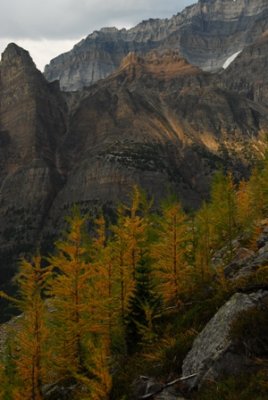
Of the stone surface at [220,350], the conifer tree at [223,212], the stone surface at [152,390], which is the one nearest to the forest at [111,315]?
the stone surface at [152,390]

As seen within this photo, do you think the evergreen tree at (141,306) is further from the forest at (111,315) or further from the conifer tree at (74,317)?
the conifer tree at (74,317)

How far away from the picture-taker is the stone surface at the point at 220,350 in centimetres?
1597

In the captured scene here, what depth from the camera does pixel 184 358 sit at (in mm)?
18750

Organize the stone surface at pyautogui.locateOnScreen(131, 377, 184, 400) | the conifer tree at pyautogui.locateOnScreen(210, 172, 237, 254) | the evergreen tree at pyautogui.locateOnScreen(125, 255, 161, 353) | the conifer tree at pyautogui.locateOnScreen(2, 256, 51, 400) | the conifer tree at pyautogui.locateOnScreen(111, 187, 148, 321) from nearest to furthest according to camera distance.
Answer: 1. the stone surface at pyautogui.locateOnScreen(131, 377, 184, 400)
2. the conifer tree at pyautogui.locateOnScreen(2, 256, 51, 400)
3. the conifer tree at pyautogui.locateOnScreen(111, 187, 148, 321)
4. the evergreen tree at pyautogui.locateOnScreen(125, 255, 161, 353)
5. the conifer tree at pyautogui.locateOnScreen(210, 172, 237, 254)

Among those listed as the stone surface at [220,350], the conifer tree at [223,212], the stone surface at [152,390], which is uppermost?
the conifer tree at [223,212]

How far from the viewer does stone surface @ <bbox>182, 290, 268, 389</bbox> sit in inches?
629

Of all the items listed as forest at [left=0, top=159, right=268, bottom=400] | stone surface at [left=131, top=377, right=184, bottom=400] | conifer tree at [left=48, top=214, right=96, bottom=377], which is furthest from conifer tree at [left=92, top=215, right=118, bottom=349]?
stone surface at [left=131, top=377, right=184, bottom=400]

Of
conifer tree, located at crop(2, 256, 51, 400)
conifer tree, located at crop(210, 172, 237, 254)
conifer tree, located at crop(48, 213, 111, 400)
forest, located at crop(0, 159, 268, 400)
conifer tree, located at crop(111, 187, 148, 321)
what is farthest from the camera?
conifer tree, located at crop(210, 172, 237, 254)

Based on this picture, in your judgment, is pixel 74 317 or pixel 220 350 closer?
pixel 220 350

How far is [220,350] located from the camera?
16.5 meters

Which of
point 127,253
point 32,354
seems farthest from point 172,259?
point 32,354

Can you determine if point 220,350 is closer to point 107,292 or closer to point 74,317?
point 74,317

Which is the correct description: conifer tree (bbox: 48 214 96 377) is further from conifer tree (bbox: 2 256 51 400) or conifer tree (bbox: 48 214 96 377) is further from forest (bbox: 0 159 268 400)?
conifer tree (bbox: 2 256 51 400)

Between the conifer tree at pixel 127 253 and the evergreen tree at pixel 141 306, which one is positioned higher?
the conifer tree at pixel 127 253
